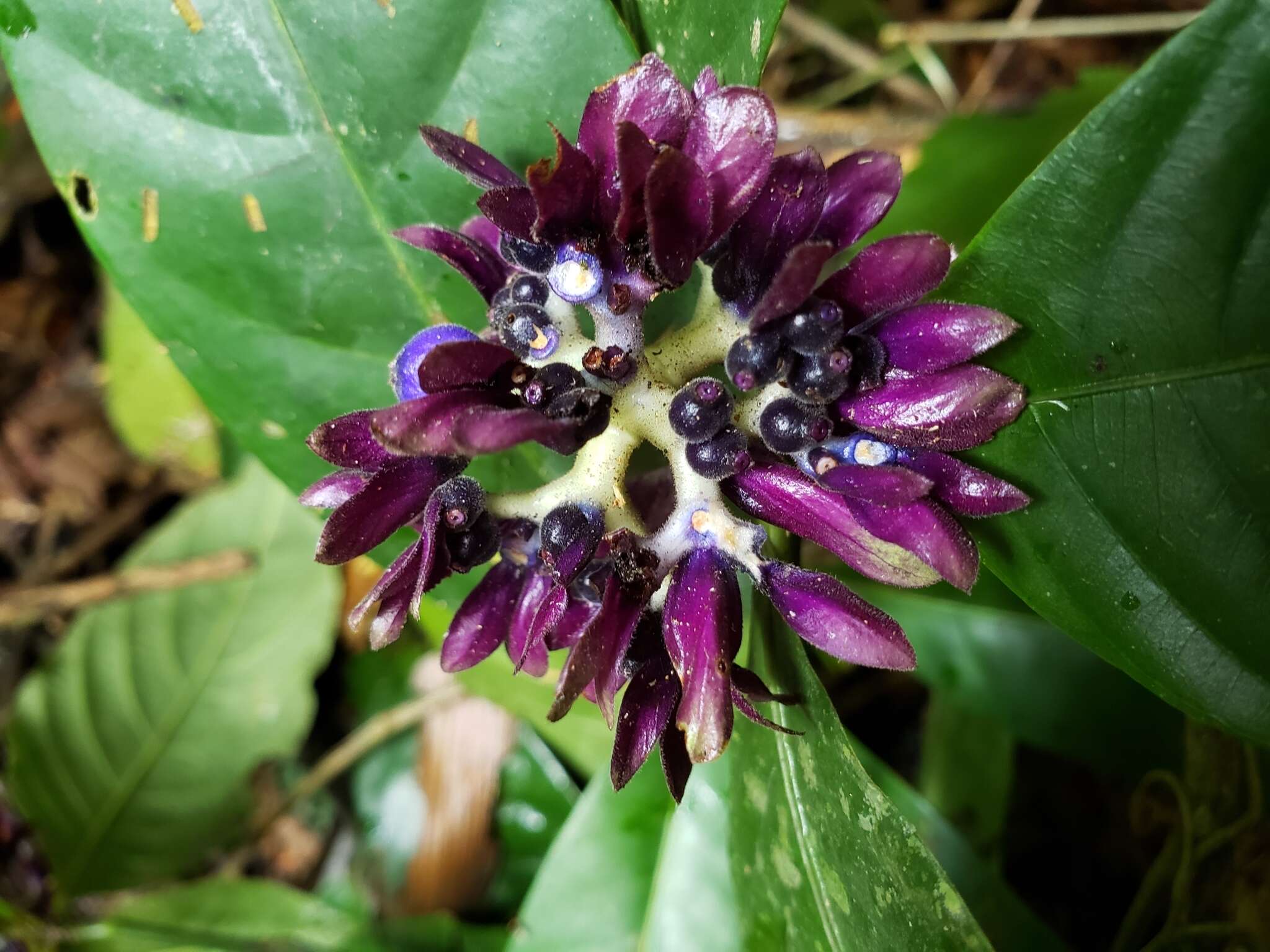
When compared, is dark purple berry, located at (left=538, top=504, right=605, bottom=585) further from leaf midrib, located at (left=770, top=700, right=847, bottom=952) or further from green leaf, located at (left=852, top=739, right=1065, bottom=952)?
green leaf, located at (left=852, top=739, right=1065, bottom=952)

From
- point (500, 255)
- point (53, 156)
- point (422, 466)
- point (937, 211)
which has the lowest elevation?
point (937, 211)

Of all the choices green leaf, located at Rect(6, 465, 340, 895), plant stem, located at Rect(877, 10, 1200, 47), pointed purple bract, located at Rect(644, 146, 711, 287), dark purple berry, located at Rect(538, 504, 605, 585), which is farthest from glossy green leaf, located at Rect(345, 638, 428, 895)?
plant stem, located at Rect(877, 10, 1200, 47)

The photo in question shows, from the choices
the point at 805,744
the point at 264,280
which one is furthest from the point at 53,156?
the point at 805,744

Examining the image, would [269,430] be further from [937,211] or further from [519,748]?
[519,748]

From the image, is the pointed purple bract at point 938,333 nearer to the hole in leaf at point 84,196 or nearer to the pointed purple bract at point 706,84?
the pointed purple bract at point 706,84

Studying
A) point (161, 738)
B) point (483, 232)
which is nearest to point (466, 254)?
point (483, 232)

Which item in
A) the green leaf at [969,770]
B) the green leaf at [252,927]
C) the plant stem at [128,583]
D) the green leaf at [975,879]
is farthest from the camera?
the plant stem at [128,583]

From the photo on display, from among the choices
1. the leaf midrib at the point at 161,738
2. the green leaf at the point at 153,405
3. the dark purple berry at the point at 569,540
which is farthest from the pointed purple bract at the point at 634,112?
the green leaf at the point at 153,405
